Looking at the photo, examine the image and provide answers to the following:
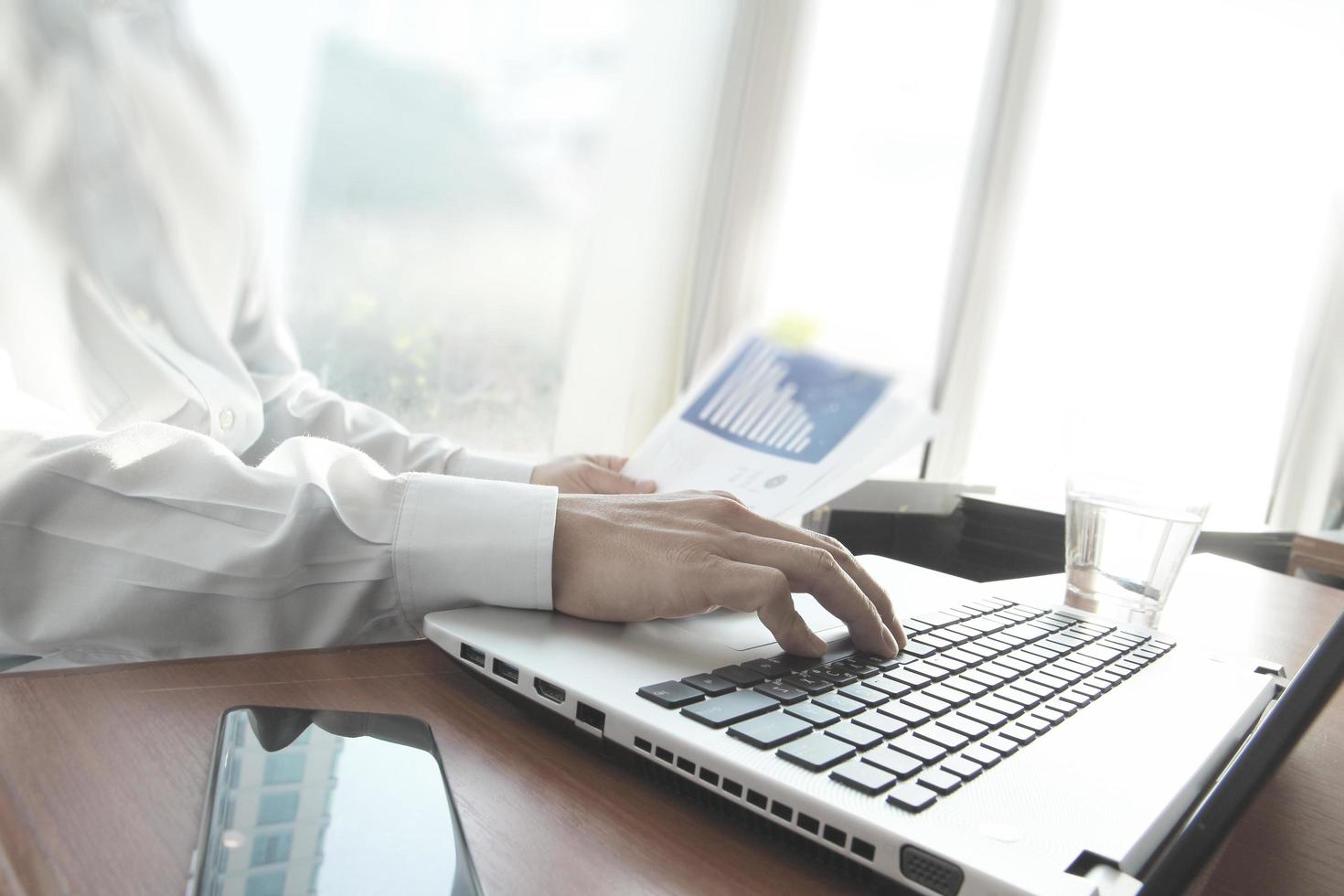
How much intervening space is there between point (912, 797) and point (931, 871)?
30mm

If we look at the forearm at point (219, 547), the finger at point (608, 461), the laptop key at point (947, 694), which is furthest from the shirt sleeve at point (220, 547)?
the finger at point (608, 461)

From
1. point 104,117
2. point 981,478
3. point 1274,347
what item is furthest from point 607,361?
point 1274,347

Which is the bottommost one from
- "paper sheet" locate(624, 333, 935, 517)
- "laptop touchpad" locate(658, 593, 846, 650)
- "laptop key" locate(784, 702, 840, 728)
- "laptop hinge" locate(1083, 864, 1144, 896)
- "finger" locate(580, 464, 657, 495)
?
"laptop touchpad" locate(658, 593, 846, 650)

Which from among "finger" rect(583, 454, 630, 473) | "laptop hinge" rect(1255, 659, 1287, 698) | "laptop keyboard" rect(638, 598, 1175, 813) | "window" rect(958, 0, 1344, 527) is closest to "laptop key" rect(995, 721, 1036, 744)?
"laptop keyboard" rect(638, 598, 1175, 813)

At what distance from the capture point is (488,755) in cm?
36

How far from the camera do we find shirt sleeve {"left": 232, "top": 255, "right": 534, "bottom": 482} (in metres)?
0.97

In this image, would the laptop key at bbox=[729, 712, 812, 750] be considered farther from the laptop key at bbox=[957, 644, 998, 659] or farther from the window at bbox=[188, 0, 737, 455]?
the window at bbox=[188, 0, 737, 455]

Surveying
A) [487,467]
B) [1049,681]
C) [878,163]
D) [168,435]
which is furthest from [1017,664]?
[878,163]

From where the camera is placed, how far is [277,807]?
0.93 feet

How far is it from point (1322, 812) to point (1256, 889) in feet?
0.44

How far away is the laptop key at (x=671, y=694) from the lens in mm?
374

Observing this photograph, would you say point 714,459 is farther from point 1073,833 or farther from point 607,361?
point 607,361

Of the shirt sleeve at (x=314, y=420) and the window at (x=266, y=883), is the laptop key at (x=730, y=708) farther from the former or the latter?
the shirt sleeve at (x=314, y=420)

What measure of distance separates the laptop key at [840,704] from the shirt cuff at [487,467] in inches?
22.7
